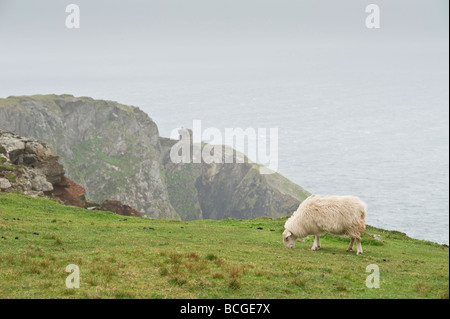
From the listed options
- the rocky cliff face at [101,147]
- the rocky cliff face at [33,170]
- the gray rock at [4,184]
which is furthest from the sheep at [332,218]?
the rocky cliff face at [101,147]

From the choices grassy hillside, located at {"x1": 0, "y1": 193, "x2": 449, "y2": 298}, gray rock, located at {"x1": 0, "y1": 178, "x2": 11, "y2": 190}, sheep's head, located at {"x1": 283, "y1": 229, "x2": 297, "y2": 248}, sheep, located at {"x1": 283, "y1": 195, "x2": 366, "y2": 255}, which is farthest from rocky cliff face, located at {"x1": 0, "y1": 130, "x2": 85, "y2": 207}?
sheep, located at {"x1": 283, "y1": 195, "x2": 366, "y2": 255}

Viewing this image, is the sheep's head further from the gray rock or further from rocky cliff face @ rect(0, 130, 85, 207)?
rocky cliff face @ rect(0, 130, 85, 207)

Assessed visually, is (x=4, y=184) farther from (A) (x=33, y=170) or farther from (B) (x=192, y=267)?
(B) (x=192, y=267)

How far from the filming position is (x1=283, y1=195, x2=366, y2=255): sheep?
23.8m

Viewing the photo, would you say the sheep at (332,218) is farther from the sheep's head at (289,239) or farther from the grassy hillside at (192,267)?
the grassy hillside at (192,267)

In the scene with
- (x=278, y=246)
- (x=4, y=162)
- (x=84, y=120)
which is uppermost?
(x=84, y=120)

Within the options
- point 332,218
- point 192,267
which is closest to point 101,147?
point 332,218

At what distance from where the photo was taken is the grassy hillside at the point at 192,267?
15.1m

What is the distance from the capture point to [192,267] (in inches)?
685

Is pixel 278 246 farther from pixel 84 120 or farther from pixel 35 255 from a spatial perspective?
pixel 84 120
